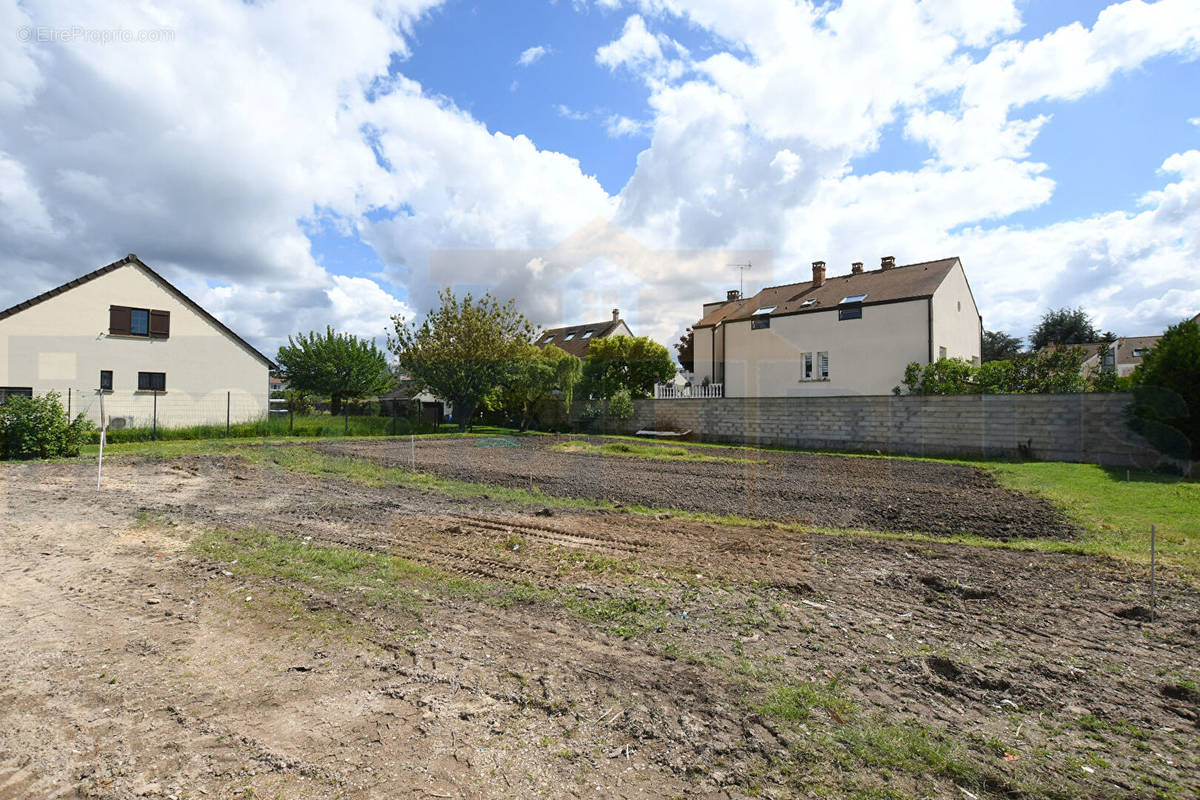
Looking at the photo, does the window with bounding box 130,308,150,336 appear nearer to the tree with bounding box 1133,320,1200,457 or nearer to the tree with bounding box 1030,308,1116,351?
the tree with bounding box 1133,320,1200,457

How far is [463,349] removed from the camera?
94.3 ft

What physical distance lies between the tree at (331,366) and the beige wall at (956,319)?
101ft

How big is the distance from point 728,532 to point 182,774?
5.85 metres

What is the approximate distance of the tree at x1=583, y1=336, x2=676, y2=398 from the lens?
29.5 metres

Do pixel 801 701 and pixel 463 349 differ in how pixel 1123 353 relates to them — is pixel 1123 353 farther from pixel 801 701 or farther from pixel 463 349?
pixel 801 701

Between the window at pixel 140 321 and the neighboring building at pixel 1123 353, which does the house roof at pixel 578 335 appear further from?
the neighboring building at pixel 1123 353

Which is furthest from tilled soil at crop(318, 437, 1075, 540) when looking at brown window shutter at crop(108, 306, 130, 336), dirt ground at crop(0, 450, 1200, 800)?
brown window shutter at crop(108, 306, 130, 336)

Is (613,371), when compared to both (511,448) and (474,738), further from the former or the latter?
(474,738)

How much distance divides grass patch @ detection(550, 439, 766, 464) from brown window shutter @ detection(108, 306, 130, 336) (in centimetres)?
1743

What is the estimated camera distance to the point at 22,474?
11.3 m

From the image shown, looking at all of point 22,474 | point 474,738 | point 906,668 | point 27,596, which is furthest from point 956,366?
point 22,474

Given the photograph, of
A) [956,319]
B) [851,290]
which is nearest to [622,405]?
[851,290]

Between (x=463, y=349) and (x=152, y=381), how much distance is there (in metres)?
12.5

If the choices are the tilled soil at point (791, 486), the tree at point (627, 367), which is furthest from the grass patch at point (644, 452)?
the tree at point (627, 367)
